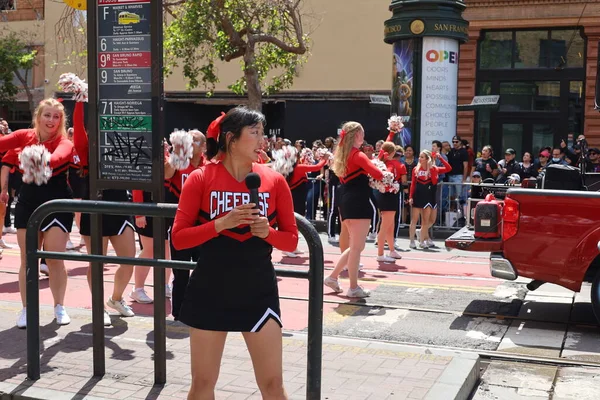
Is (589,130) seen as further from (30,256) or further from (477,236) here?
(30,256)

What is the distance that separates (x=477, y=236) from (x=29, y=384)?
14.8ft

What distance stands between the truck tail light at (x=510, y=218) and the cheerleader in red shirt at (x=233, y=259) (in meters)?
4.30

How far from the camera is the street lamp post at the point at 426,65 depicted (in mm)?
17469

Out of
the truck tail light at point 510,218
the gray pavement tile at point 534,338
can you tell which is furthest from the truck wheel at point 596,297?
the truck tail light at point 510,218

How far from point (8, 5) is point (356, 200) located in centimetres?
2659

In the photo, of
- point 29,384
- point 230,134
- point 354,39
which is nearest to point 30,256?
point 29,384

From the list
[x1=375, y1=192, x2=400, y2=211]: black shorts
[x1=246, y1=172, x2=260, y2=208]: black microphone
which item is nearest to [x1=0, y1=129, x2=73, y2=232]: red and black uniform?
[x1=246, y1=172, x2=260, y2=208]: black microphone

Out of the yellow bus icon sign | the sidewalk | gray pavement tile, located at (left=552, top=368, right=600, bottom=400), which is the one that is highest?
the yellow bus icon sign

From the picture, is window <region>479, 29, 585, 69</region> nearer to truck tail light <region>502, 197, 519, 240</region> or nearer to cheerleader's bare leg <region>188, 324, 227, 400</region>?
truck tail light <region>502, 197, 519, 240</region>

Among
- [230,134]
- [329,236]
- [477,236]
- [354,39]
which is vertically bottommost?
[329,236]

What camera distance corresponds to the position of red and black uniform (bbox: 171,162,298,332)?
3.89m

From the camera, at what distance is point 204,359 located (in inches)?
156

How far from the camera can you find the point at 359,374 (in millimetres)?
5695

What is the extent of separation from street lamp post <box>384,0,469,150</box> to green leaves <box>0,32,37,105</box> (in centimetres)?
1525
